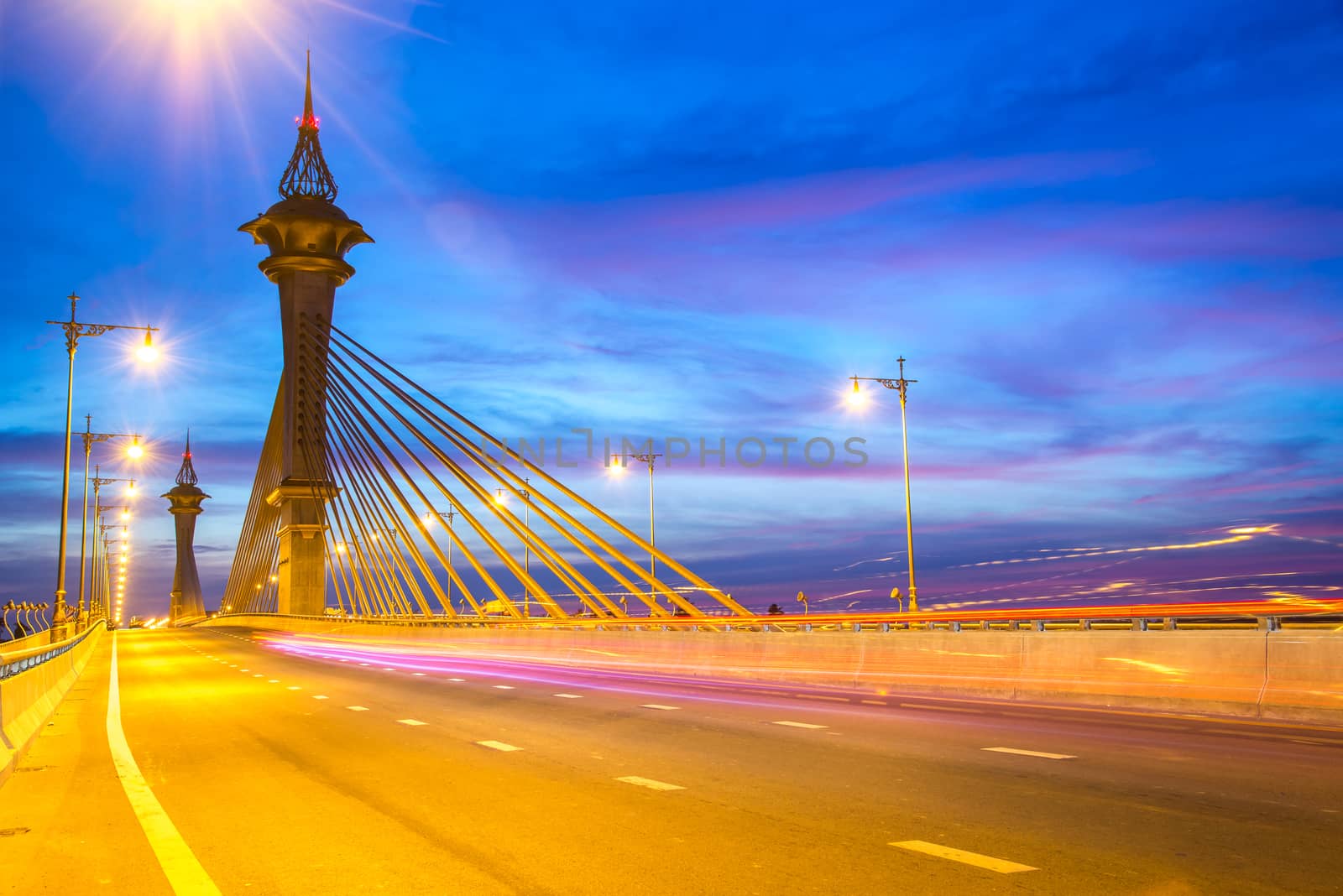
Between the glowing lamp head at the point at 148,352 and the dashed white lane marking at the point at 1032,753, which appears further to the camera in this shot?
the glowing lamp head at the point at 148,352

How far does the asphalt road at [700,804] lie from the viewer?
6.30 m

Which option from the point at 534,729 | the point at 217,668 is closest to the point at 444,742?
the point at 534,729

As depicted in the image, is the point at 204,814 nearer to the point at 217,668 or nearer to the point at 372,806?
the point at 372,806

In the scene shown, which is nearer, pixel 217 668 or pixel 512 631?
pixel 217 668

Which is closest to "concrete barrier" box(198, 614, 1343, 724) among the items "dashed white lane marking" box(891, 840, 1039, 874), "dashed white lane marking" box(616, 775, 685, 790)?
"dashed white lane marking" box(616, 775, 685, 790)

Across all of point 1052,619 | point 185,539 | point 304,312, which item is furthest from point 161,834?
point 185,539

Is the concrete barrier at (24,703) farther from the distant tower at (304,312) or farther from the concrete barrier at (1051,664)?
the distant tower at (304,312)

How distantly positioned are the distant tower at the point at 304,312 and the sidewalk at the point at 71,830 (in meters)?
50.9

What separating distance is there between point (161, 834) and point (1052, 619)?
2369 cm

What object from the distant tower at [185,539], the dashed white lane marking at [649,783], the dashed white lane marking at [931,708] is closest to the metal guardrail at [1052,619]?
the dashed white lane marking at [931,708]

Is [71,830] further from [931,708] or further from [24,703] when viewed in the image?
[931,708]

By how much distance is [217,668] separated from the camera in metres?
31.0

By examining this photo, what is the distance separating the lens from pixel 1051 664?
16.2 m

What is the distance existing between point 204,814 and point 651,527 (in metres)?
44.9
